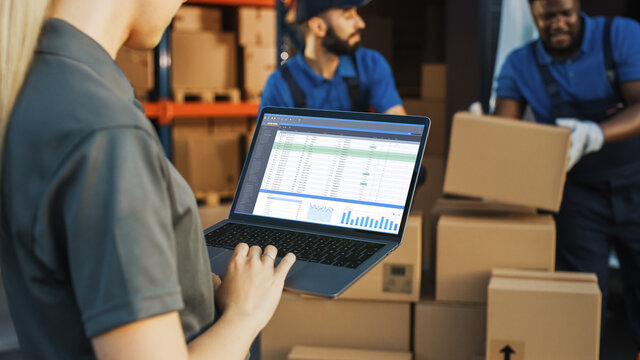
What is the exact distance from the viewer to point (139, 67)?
16.0 feet

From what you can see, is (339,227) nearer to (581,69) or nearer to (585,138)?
(585,138)

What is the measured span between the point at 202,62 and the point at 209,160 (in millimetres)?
815

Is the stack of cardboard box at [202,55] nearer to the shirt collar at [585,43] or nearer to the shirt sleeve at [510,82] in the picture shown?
the shirt sleeve at [510,82]

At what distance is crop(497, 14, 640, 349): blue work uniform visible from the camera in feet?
8.75

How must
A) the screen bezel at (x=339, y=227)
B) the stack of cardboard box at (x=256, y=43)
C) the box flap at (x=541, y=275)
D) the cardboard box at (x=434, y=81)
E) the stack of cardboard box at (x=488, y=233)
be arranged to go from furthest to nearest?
the stack of cardboard box at (x=256, y=43)
the cardboard box at (x=434, y=81)
the stack of cardboard box at (x=488, y=233)
the box flap at (x=541, y=275)
the screen bezel at (x=339, y=227)

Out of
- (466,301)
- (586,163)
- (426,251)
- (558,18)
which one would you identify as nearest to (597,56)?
(558,18)

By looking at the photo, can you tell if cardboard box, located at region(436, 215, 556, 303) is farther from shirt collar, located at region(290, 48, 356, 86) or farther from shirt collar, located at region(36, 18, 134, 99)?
shirt collar, located at region(36, 18, 134, 99)

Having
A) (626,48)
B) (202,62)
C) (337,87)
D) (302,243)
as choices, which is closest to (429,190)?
(337,87)

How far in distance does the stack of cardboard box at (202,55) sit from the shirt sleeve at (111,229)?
179 inches

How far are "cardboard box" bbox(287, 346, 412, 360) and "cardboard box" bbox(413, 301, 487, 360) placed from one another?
0.30ft

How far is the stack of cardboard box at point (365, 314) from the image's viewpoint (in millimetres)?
2396

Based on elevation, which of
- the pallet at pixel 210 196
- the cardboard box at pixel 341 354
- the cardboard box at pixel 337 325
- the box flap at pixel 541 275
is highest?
the box flap at pixel 541 275

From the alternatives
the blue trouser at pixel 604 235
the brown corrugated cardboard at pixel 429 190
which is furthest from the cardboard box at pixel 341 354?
the brown corrugated cardboard at pixel 429 190

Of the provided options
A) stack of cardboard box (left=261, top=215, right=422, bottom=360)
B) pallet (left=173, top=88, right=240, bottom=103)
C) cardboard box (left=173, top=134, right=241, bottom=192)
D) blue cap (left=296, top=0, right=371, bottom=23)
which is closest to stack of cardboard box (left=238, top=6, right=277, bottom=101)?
pallet (left=173, top=88, right=240, bottom=103)
